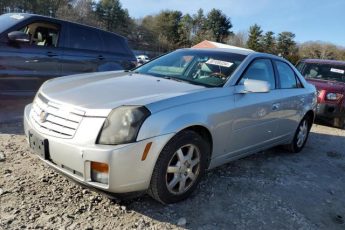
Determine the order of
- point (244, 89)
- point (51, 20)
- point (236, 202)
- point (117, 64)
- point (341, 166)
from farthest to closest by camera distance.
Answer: point (117, 64)
point (51, 20)
point (341, 166)
point (244, 89)
point (236, 202)

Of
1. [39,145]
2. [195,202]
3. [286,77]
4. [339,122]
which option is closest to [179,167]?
[195,202]

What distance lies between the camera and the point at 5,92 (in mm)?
5828

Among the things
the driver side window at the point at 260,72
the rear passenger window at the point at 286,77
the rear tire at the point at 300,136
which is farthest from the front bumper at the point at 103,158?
the rear tire at the point at 300,136

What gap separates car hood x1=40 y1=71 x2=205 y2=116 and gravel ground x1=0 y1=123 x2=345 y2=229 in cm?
88

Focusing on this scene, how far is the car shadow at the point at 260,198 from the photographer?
340 cm

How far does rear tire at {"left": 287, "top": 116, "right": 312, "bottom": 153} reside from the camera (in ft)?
19.0

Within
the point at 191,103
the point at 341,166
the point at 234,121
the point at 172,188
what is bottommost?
the point at 341,166

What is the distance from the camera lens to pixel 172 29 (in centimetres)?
7838

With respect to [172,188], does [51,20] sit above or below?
above

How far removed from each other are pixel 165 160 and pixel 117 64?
4475 mm

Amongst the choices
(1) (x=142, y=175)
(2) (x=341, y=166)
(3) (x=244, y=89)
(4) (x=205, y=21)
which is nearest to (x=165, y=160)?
(1) (x=142, y=175)

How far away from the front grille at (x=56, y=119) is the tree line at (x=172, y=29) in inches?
1972

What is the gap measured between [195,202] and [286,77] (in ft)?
8.45

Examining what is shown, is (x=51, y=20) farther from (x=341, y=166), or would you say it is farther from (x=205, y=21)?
(x=205, y=21)
